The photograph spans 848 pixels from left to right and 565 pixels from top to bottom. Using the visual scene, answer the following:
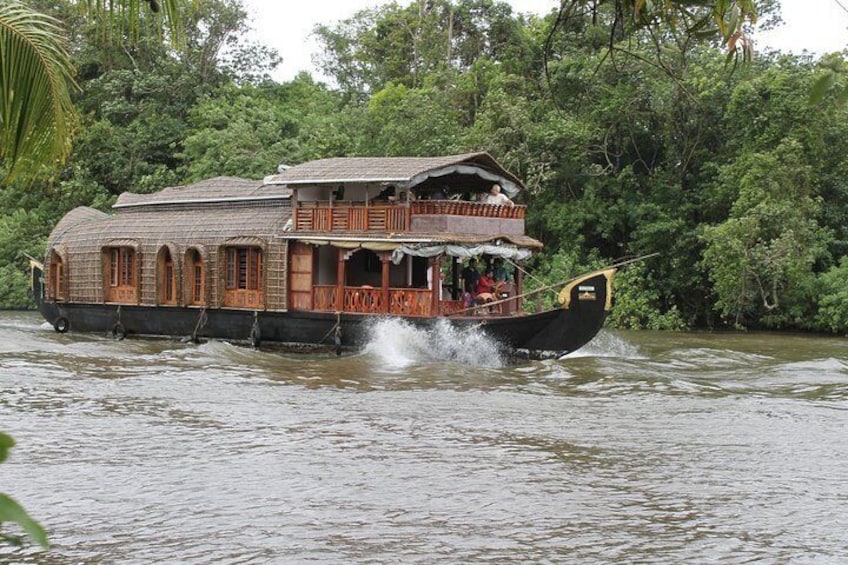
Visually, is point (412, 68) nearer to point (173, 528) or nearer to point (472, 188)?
point (472, 188)

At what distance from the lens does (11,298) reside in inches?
934

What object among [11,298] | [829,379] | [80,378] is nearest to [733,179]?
[829,379]

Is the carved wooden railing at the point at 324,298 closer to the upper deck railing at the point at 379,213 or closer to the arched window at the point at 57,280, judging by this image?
the upper deck railing at the point at 379,213

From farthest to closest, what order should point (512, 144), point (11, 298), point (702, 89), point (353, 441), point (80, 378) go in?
point (11, 298)
point (512, 144)
point (702, 89)
point (80, 378)
point (353, 441)

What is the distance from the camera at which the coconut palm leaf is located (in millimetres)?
3108

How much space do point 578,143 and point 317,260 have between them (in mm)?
7717

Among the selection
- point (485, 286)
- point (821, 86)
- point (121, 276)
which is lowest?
point (485, 286)

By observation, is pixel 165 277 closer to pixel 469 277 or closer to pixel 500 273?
pixel 469 277

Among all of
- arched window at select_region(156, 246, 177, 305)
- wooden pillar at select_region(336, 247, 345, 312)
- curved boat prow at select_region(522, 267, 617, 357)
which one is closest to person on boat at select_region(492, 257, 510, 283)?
curved boat prow at select_region(522, 267, 617, 357)

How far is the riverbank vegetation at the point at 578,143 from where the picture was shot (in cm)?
1888

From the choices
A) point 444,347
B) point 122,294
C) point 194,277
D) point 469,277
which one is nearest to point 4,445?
point 444,347

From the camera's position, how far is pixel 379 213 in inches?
555

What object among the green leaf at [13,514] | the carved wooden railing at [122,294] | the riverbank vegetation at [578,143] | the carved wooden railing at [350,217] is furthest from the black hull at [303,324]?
the green leaf at [13,514]

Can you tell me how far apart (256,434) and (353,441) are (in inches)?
32.1
